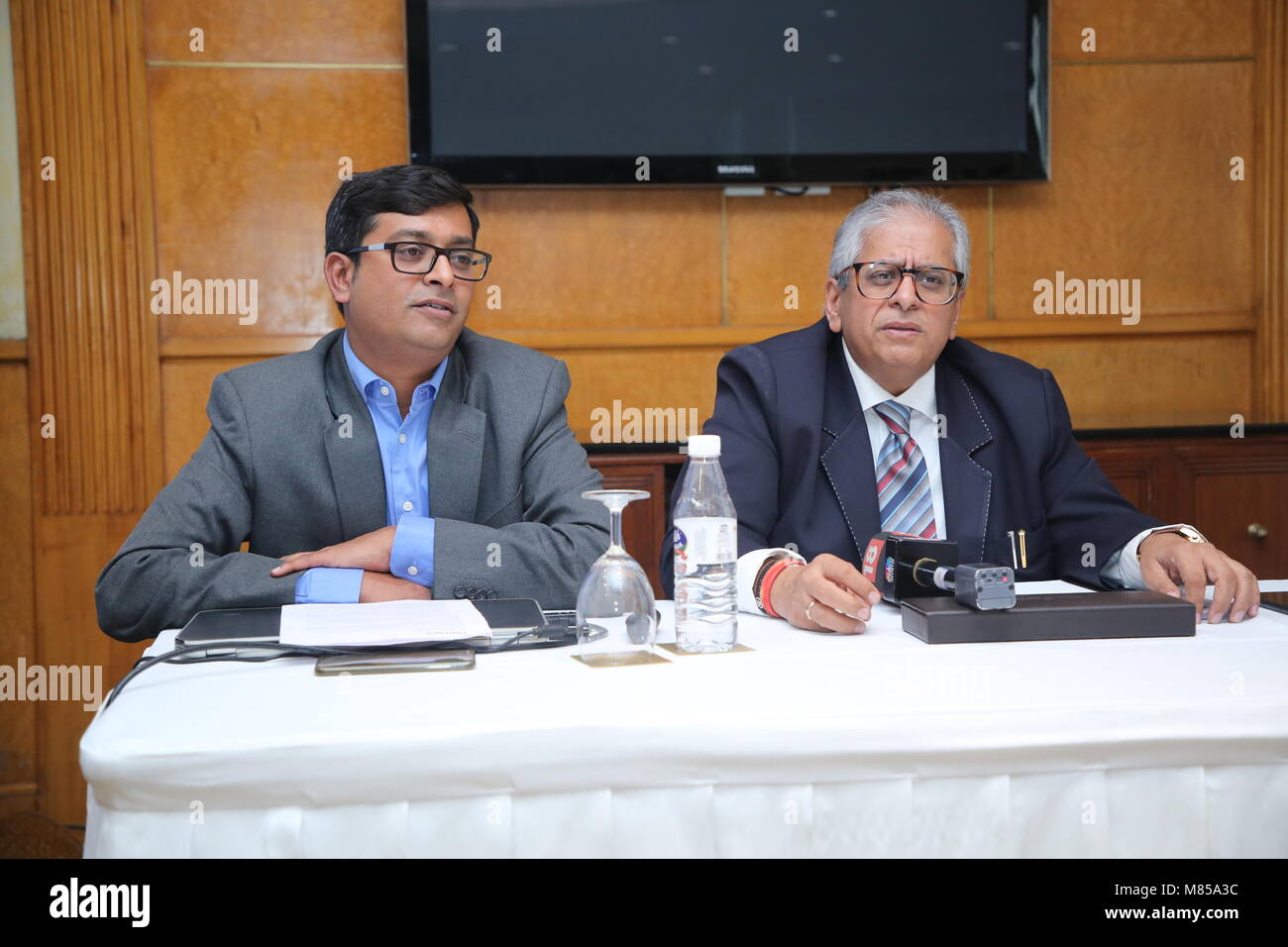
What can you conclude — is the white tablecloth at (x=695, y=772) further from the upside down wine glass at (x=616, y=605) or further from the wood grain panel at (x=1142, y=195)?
the wood grain panel at (x=1142, y=195)

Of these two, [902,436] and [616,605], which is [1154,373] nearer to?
[902,436]

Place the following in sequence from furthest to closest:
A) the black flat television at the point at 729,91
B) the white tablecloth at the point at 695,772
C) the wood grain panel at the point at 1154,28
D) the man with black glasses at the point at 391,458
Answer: the wood grain panel at the point at 1154,28 < the black flat television at the point at 729,91 < the man with black glasses at the point at 391,458 < the white tablecloth at the point at 695,772

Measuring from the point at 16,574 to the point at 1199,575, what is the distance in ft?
10.4

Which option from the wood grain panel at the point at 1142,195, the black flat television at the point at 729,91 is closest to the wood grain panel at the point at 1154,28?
the wood grain panel at the point at 1142,195

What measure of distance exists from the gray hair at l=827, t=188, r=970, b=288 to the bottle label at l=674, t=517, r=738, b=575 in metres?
0.86

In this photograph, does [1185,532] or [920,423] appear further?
[920,423]

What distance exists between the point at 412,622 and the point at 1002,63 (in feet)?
9.88

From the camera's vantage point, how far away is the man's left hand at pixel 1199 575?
1.48 meters

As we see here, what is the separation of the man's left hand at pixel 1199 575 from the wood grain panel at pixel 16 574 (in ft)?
9.99

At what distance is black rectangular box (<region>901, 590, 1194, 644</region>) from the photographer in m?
1.35

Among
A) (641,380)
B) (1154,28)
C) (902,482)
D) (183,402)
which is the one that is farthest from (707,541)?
(1154,28)

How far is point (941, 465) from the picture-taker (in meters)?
1.98

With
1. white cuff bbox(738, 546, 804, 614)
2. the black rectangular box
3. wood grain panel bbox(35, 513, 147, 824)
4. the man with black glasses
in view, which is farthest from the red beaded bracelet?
wood grain panel bbox(35, 513, 147, 824)
